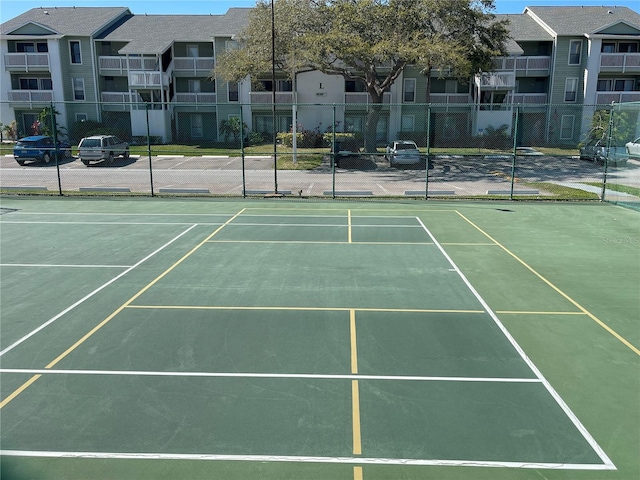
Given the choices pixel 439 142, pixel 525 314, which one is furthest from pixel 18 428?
pixel 439 142

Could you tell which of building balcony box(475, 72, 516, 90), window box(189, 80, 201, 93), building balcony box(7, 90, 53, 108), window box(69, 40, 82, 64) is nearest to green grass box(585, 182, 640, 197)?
building balcony box(475, 72, 516, 90)

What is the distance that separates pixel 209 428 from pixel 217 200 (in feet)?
53.8

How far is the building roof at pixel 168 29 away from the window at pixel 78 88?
419 centimetres

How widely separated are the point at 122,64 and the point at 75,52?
4159 millimetres

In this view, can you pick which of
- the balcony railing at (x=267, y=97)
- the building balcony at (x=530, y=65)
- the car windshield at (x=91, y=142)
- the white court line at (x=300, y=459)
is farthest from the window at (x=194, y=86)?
the white court line at (x=300, y=459)

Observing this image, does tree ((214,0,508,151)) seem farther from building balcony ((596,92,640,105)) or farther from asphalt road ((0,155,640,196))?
building balcony ((596,92,640,105))

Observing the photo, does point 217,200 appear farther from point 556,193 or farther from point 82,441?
point 82,441

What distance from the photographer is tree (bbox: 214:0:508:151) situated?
30.5 meters

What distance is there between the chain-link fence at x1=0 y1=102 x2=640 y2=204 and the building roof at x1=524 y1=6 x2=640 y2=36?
6.95 meters

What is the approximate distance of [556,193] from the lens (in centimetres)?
2419

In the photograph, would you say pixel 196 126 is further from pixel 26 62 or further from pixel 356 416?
pixel 356 416

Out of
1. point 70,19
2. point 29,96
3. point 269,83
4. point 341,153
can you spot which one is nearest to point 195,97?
point 269,83

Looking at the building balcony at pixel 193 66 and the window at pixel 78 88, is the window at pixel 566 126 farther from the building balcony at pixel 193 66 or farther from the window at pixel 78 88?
the window at pixel 78 88

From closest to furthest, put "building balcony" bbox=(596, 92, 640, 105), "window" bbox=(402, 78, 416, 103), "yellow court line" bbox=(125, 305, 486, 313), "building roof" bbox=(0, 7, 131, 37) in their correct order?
1. "yellow court line" bbox=(125, 305, 486, 313)
2. "building balcony" bbox=(596, 92, 640, 105)
3. "window" bbox=(402, 78, 416, 103)
4. "building roof" bbox=(0, 7, 131, 37)
